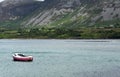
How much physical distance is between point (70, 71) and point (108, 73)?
1325cm

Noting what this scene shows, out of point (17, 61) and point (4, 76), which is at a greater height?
point (4, 76)

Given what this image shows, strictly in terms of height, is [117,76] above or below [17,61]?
above

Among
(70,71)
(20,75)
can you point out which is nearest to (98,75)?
(70,71)

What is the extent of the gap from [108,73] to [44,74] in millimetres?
19202

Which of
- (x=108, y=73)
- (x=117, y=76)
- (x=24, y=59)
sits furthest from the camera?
(x=24, y=59)

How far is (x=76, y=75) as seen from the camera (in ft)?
380

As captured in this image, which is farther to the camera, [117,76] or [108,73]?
[108,73]

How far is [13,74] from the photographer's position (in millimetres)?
120438

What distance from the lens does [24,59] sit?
169875 mm

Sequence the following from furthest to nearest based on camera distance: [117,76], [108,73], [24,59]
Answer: [24,59] < [108,73] < [117,76]

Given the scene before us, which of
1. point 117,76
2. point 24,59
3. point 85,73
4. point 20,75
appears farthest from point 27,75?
point 24,59

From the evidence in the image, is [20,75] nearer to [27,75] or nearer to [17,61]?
[27,75]

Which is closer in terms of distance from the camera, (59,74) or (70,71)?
(59,74)

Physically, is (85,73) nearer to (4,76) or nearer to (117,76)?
(117,76)
